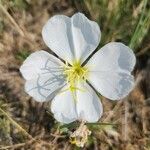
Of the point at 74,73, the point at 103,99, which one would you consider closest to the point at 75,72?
the point at 74,73

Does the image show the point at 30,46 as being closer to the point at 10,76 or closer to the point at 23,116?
the point at 10,76

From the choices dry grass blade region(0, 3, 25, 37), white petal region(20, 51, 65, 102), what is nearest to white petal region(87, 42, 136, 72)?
white petal region(20, 51, 65, 102)

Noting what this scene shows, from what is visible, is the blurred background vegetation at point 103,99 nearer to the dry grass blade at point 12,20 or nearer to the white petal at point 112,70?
the dry grass blade at point 12,20

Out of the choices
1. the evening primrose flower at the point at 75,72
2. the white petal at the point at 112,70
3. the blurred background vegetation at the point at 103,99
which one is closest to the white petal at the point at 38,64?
the evening primrose flower at the point at 75,72

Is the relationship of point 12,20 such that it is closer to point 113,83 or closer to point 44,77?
point 44,77

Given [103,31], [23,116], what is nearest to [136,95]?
[103,31]
